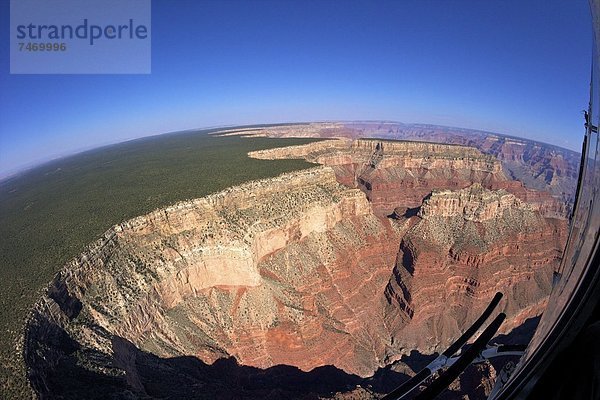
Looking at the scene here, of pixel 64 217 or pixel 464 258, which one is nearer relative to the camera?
pixel 64 217

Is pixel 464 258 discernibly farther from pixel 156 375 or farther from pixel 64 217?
pixel 64 217

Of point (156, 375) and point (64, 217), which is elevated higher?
point (64, 217)

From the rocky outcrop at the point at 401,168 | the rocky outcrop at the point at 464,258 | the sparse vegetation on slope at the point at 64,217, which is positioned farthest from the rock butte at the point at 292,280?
the rocky outcrop at the point at 401,168

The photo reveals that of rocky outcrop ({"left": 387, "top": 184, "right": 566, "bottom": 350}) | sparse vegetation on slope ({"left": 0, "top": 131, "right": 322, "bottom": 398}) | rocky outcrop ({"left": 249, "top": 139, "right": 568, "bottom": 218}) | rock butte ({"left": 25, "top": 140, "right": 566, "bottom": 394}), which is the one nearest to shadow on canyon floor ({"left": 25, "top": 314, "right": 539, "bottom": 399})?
rock butte ({"left": 25, "top": 140, "right": 566, "bottom": 394})

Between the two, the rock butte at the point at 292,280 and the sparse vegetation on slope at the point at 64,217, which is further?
the rock butte at the point at 292,280

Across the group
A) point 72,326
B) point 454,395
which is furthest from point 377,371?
point 72,326

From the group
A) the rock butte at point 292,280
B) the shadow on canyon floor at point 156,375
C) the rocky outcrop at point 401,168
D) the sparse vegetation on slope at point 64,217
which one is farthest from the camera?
the rocky outcrop at point 401,168

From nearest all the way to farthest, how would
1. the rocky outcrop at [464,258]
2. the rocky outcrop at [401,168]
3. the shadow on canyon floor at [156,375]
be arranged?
the shadow on canyon floor at [156,375]
the rocky outcrop at [464,258]
the rocky outcrop at [401,168]

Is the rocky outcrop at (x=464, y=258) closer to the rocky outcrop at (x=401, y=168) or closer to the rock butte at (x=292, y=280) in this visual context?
the rock butte at (x=292, y=280)

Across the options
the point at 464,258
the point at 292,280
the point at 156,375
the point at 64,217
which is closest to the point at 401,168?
the point at 464,258
